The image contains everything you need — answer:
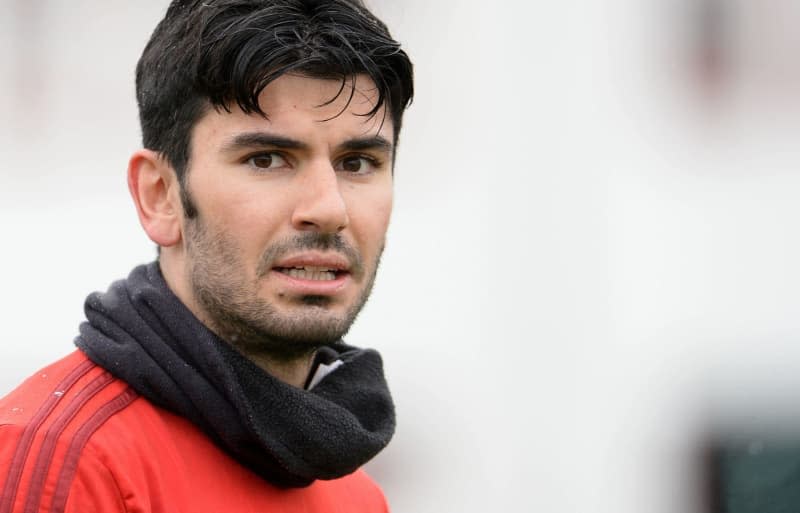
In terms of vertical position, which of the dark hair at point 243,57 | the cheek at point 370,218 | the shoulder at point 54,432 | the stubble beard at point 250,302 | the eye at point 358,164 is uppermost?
the dark hair at point 243,57

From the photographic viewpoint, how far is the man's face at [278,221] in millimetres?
2053

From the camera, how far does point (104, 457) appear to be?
5.86ft

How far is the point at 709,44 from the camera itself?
479cm

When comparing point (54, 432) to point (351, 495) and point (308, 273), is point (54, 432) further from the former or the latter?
point (351, 495)

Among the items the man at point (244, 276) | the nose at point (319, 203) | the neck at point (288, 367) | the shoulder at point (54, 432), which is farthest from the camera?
the neck at point (288, 367)

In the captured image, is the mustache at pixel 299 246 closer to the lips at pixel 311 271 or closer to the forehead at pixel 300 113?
the lips at pixel 311 271

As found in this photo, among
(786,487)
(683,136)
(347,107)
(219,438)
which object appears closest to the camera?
(219,438)

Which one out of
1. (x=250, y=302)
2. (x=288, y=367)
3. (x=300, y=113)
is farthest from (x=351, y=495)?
(x=300, y=113)

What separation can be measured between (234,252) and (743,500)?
300 cm

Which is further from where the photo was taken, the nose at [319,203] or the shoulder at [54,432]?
the nose at [319,203]

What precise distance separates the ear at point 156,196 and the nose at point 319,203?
22 cm

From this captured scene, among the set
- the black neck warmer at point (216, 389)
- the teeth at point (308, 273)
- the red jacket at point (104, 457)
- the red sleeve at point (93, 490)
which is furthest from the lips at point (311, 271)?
the red sleeve at point (93, 490)

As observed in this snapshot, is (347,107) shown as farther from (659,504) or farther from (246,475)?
(659,504)

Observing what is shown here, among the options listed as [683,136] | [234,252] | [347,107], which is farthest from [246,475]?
[683,136]
